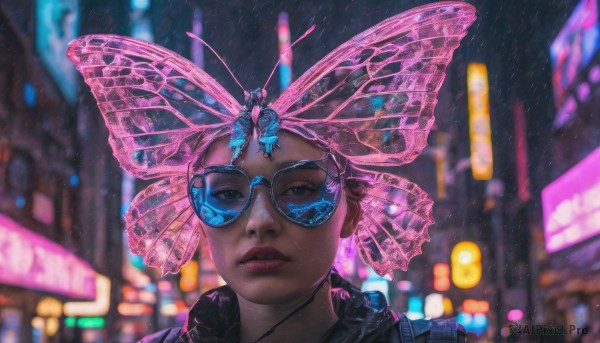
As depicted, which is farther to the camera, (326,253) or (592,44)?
(592,44)

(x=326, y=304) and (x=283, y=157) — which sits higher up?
(x=283, y=157)

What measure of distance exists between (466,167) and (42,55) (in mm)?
14775

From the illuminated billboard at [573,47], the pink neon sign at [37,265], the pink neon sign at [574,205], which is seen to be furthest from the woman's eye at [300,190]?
the illuminated billboard at [573,47]

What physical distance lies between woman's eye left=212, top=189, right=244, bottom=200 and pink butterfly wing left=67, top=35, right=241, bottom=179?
0.23m

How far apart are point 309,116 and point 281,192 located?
1.04ft

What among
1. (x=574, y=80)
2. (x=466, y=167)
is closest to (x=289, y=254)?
(x=574, y=80)

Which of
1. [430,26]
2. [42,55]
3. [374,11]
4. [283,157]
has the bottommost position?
[283,157]

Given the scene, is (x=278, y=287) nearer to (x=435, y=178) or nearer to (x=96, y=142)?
(x=96, y=142)

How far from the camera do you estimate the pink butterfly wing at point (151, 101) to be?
2.46 m

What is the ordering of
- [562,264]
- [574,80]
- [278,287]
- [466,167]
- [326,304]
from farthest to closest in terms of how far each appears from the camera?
1. [466,167]
2. [562,264]
3. [574,80]
4. [326,304]
5. [278,287]

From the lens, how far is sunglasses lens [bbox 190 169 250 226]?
224cm

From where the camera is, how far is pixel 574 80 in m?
13.6

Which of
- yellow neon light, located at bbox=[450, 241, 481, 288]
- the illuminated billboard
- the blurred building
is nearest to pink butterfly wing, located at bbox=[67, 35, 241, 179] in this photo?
the blurred building

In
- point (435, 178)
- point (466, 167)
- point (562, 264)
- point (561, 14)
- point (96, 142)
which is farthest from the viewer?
point (435, 178)
